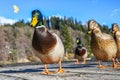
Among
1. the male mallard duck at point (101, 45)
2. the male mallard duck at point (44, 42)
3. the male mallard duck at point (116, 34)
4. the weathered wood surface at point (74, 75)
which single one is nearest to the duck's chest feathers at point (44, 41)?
the male mallard duck at point (44, 42)

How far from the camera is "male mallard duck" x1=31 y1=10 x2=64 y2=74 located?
29.8 feet

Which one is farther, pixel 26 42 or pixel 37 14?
pixel 26 42

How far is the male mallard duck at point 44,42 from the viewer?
9.08 m

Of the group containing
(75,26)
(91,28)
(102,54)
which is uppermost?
(75,26)

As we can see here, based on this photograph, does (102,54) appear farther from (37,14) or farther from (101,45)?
(37,14)

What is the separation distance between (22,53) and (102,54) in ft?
159

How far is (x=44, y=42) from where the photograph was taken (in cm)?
903

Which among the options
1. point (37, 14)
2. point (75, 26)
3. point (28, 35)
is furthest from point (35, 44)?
point (75, 26)

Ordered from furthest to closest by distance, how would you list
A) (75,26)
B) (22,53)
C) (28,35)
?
(75,26), (28,35), (22,53)

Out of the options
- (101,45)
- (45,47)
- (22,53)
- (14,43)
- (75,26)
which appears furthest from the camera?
(75,26)

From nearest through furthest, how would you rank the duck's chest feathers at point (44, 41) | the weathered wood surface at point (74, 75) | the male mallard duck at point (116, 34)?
the weathered wood surface at point (74, 75) < the duck's chest feathers at point (44, 41) < the male mallard duck at point (116, 34)

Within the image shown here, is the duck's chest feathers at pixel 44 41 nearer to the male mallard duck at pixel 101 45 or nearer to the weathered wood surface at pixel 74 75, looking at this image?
the weathered wood surface at pixel 74 75

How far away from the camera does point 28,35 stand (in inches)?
3260

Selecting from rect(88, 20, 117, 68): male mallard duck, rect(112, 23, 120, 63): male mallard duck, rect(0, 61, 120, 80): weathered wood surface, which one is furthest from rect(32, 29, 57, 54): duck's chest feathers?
rect(112, 23, 120, 63): male mallard duck
